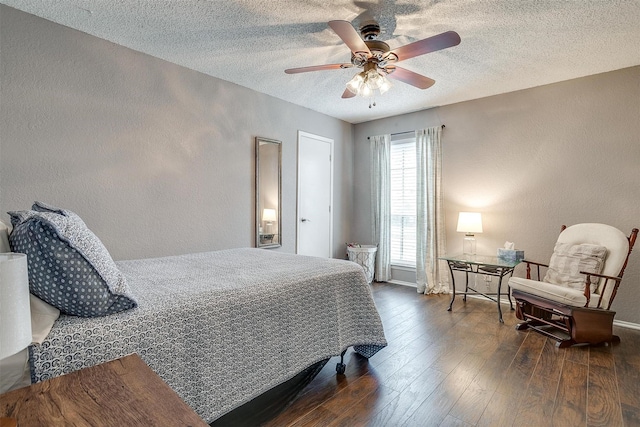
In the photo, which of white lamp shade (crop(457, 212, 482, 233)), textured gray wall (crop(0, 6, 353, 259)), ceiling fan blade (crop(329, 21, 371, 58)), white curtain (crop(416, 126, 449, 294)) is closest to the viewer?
ceiling fan blade (crop(329, 21, 371, 58))

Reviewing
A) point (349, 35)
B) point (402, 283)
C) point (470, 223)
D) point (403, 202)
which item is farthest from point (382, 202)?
point (349, 35)

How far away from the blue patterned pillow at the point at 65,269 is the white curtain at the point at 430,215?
3975 mm

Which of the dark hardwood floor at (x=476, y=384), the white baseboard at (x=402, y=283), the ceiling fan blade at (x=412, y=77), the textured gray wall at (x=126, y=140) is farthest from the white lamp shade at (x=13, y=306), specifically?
the white baseboard at (x=402, y=283)

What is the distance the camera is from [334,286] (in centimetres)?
224

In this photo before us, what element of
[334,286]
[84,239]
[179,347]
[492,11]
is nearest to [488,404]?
[334,286]

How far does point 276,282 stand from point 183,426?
117cm

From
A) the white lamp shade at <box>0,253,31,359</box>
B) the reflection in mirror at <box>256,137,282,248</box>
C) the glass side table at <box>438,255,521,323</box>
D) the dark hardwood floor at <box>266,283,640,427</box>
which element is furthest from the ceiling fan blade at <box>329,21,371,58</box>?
the glass side table at <box>438,255,521,323</box>

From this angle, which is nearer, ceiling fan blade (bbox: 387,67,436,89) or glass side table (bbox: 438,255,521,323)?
ceiling fan blade (bbox: 387,67,436,89)

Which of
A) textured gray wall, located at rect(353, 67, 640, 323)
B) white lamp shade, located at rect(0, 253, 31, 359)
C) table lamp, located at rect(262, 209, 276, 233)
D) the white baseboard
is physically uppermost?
textured gray wall, located at rect(353, 67, 640, 323)

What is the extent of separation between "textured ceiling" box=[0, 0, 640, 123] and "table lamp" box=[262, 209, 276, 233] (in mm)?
1509

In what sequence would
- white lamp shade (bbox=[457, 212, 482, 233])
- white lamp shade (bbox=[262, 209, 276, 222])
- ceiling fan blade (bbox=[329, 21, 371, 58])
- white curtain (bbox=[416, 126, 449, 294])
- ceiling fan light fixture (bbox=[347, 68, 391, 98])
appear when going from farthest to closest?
white curtain (bbox=[416, 126, 449, 294])
white lamp shade (bbox=[262, 209, 276, 222])
white lamp shade (bbox=[457, 212, 482, 233])
ceiling fan light fixture (bbox=[347, 68, 391, 98])
ceiling fan blade (bbox=[329, 21, 371, 58])

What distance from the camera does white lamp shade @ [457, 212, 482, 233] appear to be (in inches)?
156

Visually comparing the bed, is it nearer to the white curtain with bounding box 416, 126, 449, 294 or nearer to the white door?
the white door

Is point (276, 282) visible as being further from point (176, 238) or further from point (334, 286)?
point (176, 238)
